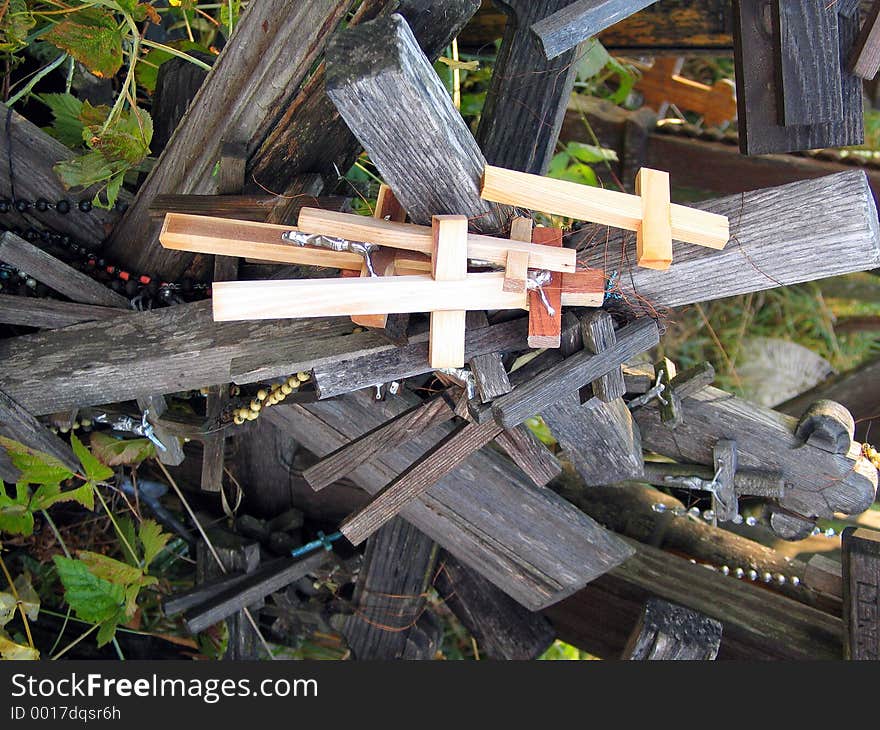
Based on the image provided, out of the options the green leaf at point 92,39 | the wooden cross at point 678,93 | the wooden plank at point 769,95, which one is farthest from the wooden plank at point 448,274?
the wooden cross at point 678,93

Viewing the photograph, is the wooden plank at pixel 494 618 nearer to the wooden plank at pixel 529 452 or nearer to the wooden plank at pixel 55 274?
the wooden plank at pixel 529 452

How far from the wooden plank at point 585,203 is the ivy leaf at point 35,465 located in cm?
131

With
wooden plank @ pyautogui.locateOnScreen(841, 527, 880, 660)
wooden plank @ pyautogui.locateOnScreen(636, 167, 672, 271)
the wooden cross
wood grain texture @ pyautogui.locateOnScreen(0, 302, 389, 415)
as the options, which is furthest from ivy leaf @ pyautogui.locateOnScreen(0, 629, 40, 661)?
the wooden cross

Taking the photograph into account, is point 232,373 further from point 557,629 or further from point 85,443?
point 557,629

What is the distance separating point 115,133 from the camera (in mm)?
1811

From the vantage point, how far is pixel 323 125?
171 cm

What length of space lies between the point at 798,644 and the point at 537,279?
1.39 m

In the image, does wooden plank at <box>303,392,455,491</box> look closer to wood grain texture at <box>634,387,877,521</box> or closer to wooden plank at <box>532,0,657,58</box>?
wood grain texture at <box>634,387,877,521</box>

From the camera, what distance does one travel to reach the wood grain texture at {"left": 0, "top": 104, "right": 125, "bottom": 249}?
6.44ft

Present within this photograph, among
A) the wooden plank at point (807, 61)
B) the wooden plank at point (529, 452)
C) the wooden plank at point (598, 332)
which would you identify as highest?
the wooden plank at point (807, 61)

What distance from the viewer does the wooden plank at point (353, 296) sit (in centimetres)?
138

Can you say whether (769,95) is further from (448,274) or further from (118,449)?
(118,449)

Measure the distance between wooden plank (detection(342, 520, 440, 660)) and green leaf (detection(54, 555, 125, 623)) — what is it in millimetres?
674

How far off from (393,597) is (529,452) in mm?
879
